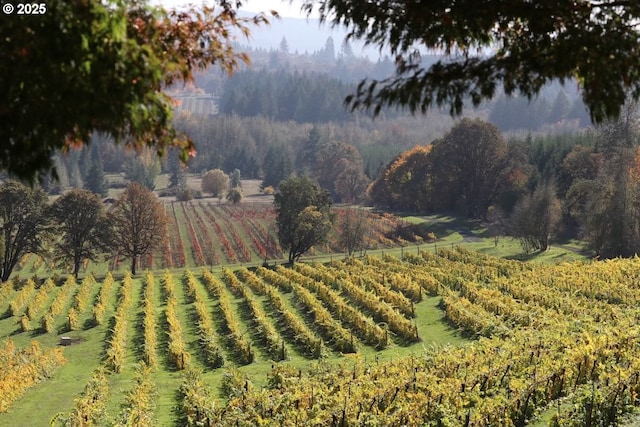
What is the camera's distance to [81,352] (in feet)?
92.0

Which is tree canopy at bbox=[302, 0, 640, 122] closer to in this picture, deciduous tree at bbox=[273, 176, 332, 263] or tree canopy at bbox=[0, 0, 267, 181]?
tree canopy at bbox=[0, 0, 267, 181]

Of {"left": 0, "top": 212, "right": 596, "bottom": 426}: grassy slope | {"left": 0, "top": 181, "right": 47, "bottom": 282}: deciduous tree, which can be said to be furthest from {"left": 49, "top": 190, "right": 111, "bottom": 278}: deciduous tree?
{"left": 0, "top": 212, "right": 596, "bottom": 426}: grassy slope

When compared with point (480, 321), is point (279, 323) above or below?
below

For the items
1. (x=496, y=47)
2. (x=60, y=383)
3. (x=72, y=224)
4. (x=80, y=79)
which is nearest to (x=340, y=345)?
(x=60, y=383)

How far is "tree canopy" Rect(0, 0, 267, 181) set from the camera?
5648mm

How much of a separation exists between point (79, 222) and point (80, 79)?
4772 centimetres

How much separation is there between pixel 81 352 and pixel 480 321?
18.6 metres

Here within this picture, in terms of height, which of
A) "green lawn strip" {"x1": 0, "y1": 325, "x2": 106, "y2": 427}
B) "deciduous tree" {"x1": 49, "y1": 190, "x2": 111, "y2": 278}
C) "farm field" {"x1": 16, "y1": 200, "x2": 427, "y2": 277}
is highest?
"deciduous tree" {"x1": 49, "y1": 190, "x2": 111, "y2": 278}

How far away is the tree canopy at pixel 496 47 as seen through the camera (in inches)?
285

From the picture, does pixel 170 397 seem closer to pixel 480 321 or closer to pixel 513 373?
pixel 513 373

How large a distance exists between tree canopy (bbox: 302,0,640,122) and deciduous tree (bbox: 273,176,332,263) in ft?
146

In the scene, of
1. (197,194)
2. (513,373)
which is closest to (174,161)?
→ (197,194)

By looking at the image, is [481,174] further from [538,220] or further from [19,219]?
[19,219]

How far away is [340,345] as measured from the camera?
85.6 ft
